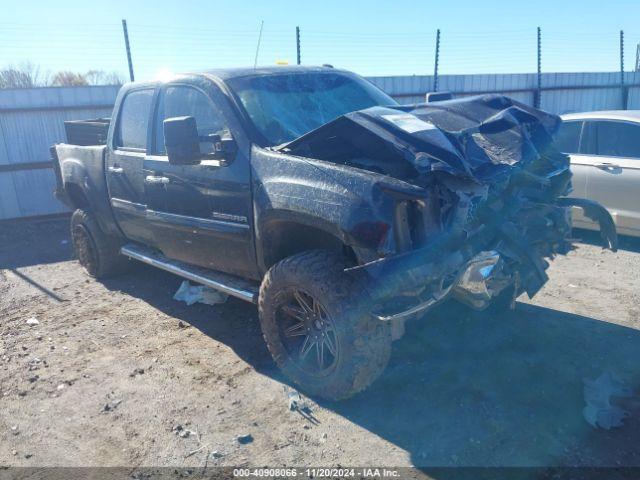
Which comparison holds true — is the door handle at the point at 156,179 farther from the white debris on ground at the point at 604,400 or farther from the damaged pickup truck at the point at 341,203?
the white debris on ground at the point at 604,400

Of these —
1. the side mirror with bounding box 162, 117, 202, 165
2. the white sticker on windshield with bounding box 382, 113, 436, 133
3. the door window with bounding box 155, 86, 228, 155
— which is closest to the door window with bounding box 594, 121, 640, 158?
the white sticker on windshield with bounding box 382, 113, 436, 133

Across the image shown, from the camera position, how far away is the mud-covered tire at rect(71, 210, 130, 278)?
6277 mm

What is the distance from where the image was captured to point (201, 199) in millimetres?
4316

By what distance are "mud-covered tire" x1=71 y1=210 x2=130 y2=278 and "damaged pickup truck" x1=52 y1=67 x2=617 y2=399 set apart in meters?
1.49

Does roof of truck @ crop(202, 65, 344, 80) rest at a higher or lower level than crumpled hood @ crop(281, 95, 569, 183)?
higher

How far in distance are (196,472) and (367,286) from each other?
1.40 meters

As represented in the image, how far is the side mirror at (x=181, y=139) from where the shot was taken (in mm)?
3904

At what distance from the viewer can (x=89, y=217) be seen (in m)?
6.30

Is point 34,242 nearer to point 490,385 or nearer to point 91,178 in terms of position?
point 91,178

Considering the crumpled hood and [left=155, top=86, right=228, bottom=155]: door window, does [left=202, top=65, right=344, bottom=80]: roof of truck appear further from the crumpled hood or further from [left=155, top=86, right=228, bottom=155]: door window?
the crumpled hood

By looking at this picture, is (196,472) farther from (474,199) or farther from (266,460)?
(474,199)

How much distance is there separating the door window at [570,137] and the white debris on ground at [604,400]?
4105 mm

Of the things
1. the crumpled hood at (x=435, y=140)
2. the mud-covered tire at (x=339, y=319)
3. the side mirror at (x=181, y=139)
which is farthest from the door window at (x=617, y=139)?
the side mirror at (x=181, y=139)

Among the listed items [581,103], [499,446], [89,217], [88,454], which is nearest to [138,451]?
[88,454]
